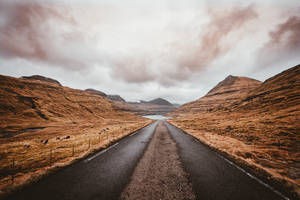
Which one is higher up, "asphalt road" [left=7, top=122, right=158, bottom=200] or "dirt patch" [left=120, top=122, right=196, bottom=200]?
"asphalt road" [left=7, top=122, right=158, bottom=200]

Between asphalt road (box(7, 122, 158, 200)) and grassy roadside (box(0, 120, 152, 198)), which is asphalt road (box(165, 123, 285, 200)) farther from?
grassy roadside (box(0, 120, 152, 198))

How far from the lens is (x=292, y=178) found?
5.27 m

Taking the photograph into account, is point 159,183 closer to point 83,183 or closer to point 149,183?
point 149,183

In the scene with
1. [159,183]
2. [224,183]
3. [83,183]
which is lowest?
[224,183]

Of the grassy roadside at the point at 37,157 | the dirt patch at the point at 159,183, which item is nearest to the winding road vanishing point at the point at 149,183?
the dirt patch at the point at 159,183

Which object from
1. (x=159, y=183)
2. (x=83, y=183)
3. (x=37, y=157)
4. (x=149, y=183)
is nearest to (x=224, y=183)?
(x=159, y=183)

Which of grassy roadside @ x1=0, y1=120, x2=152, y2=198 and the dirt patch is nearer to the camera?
the dirt patch

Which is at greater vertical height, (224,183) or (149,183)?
(149,183)

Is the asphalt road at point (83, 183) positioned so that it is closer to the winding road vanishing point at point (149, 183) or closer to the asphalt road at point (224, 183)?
the winding road vanishing point at point (149, 183)

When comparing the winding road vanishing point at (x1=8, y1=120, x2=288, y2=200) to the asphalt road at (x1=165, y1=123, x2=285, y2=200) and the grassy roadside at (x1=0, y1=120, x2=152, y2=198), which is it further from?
the grassy roadside at (x1=0, y1=120, x2=152, y2=198)

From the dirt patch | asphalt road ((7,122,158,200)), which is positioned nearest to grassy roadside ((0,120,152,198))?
asphalt road ((7,122,158,200))

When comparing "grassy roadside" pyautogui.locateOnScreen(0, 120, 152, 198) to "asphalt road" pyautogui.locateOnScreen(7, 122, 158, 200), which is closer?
"asphalt road" pyautogui.locateOnScreen(7, 122, 158, 200)

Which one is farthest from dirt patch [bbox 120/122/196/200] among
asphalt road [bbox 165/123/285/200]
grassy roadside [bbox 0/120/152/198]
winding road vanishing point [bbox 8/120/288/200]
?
grassy roadside [bbox 0/120/152/198]

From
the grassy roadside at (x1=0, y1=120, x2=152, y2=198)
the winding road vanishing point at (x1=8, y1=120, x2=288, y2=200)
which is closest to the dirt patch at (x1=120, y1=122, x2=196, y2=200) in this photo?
the winding road vanishing point at (x1=8, y1=120, x2=288, y2=200)
